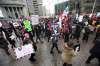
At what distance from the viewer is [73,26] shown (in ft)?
48.1

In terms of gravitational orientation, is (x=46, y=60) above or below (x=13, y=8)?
above

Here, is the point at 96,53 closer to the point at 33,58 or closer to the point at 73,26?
the point at 33,58

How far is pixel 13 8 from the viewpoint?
86.8 meters

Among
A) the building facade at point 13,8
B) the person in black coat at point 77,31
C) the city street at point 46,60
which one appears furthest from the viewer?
the building facade at point 13,8

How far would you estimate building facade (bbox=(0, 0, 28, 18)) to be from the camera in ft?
259

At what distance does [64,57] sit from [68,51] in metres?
0.30

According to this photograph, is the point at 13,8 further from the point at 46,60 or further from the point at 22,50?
the point at 22,50

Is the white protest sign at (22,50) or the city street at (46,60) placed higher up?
the white protest sign at (22,50)

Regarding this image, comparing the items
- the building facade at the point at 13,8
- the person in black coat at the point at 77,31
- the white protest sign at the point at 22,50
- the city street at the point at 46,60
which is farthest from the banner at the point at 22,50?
the building facade at the point at 13,8

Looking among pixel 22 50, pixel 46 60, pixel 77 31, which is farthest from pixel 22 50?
pixel 77 31

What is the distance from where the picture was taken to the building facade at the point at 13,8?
3114 inches

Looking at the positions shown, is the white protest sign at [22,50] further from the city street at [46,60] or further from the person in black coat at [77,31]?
the person in black coat at [77,31]

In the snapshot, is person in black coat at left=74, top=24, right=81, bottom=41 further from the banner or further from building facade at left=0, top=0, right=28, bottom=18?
building facade at left=0, top=0, right=28, bottom=18

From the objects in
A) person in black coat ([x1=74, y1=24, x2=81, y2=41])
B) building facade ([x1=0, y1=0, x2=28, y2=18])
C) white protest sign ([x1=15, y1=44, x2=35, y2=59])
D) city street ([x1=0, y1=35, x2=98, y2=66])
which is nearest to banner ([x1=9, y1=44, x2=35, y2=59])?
white protest sign ([x1=15, y1=44, x2=35, y2=59])
